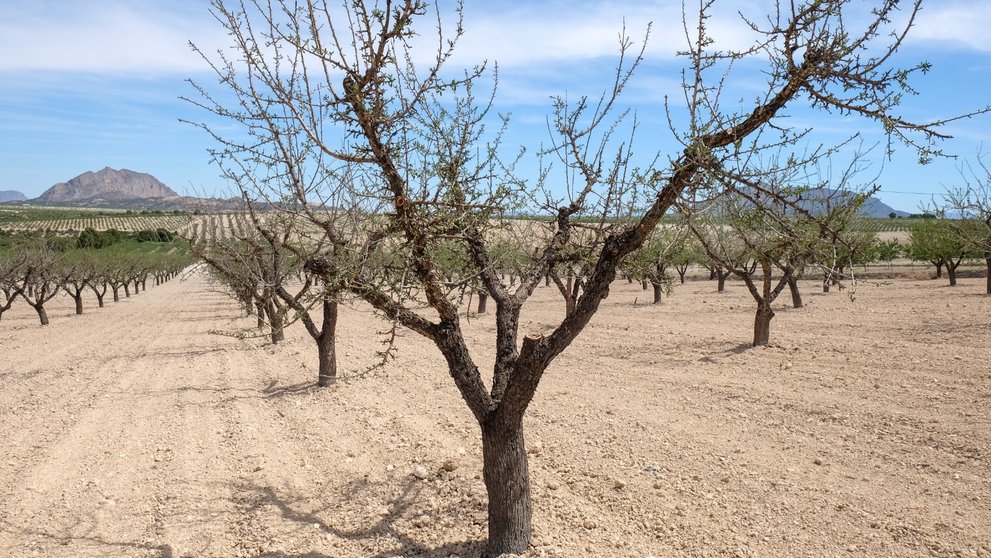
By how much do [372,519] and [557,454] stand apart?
2249 mm

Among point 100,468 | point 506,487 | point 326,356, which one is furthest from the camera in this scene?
point 326,356

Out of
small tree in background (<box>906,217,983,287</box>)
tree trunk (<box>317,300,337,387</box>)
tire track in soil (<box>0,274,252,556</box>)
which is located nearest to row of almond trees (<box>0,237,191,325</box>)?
tire track in soil (<box>0,274,252,556</box>)

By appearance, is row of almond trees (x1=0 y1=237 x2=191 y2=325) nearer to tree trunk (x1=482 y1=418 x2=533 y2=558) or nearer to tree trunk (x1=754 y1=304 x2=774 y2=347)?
tree trunk (x1=754 y1=304 x2=774 y2=347)

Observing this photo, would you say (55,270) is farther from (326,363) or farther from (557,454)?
(557,454)

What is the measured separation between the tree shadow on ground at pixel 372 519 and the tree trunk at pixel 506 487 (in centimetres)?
29

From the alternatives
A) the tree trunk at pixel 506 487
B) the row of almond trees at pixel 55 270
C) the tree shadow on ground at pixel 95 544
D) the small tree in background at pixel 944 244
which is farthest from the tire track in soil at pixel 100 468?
the small tree in background at pixel 944 244

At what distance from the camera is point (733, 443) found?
7.68 meters

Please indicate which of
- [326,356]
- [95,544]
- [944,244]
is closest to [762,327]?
[326,356]

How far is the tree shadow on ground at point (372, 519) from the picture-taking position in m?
5.34

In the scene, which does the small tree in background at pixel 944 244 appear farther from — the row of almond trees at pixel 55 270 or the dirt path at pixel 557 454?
the row of almond trees at pixel 55 270

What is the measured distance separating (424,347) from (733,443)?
28.4ft

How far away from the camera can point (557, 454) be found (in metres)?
7.42

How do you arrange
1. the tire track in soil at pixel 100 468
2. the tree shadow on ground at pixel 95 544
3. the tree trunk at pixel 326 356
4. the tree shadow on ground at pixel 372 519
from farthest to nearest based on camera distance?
the tree trunk at pixel 326 356 < the tire track in soil at pixel 100 468 < the tree shadow on ground at pixel 95 544 < the tree shadow on ground at pixel 372 519

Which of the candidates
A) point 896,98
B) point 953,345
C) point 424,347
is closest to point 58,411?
point 424,347
